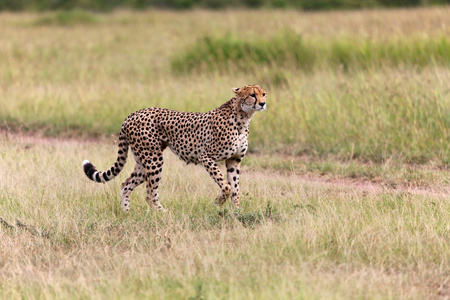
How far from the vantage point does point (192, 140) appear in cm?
539

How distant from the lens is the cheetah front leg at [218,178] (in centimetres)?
516

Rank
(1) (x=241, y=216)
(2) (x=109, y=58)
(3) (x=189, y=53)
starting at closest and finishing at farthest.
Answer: (1) (x=241, y=216)
(3) (x=189, y=53)
(2) (x=109, y=58)

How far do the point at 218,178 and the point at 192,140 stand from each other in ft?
1.32

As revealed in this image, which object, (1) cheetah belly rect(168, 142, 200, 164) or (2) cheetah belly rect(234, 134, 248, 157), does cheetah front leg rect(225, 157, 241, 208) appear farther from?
(1) cheetah belly rect(168, 142, 200, 164)

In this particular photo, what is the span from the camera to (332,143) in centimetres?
785

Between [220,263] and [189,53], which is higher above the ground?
[189,53]

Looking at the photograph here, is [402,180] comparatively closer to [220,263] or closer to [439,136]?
[439,136]

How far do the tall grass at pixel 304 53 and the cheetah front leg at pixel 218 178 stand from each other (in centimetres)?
504

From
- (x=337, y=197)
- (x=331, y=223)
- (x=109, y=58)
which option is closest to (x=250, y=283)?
(x=331, y=223)

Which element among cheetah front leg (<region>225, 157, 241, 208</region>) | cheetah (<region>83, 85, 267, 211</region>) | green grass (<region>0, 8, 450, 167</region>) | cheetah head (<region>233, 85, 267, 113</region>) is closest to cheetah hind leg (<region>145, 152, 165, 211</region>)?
cheetah (<region>83, 85, 267, 211</region>)

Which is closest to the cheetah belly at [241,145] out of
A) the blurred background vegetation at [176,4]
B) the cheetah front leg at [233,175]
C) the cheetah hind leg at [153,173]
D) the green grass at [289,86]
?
the cheetah front leg at [233,175]

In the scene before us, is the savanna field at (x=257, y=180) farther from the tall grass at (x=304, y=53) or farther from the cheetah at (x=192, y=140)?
the cheetah at (x=192, y=140)

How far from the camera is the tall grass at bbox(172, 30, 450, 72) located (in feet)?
34.1

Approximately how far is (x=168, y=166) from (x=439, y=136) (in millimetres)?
2839
